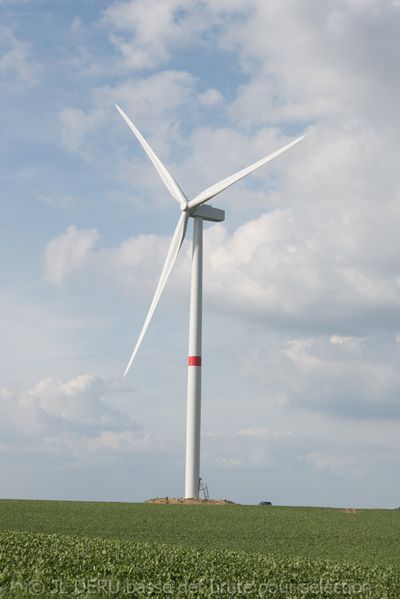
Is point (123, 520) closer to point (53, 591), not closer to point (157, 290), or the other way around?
point (157, 290)

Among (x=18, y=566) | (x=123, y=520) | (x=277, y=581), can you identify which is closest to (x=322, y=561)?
(x=277, y=581)

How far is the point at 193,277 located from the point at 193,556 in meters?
42.3

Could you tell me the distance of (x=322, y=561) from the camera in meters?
32.1

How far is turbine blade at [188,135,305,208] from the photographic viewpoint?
230 ft

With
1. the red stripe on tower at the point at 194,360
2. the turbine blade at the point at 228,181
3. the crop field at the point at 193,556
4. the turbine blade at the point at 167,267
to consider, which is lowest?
the crop field at the point at 193,556

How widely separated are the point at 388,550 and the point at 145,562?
17839 mm

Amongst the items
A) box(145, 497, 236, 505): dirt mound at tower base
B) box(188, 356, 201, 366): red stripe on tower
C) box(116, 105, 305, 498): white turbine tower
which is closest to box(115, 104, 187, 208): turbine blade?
box(116, 105, 305, 498): white turbine tower

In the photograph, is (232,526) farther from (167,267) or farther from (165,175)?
(165,175)

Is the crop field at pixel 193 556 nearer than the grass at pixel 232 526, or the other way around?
the crop field at pixel 193 556

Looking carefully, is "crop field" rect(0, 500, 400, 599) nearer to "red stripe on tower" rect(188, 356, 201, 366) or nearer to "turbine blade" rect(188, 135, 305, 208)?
"red stripe on tower" rect(188, 356, 201, 366)

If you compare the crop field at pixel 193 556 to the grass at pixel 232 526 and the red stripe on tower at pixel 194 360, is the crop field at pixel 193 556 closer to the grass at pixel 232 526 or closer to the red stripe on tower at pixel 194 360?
the grass at pixel 232 526

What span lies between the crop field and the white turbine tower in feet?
45.3

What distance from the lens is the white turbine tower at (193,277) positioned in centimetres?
6819

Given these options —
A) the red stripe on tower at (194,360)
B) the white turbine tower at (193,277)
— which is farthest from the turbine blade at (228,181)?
the red stripe on tower at (194,360)
